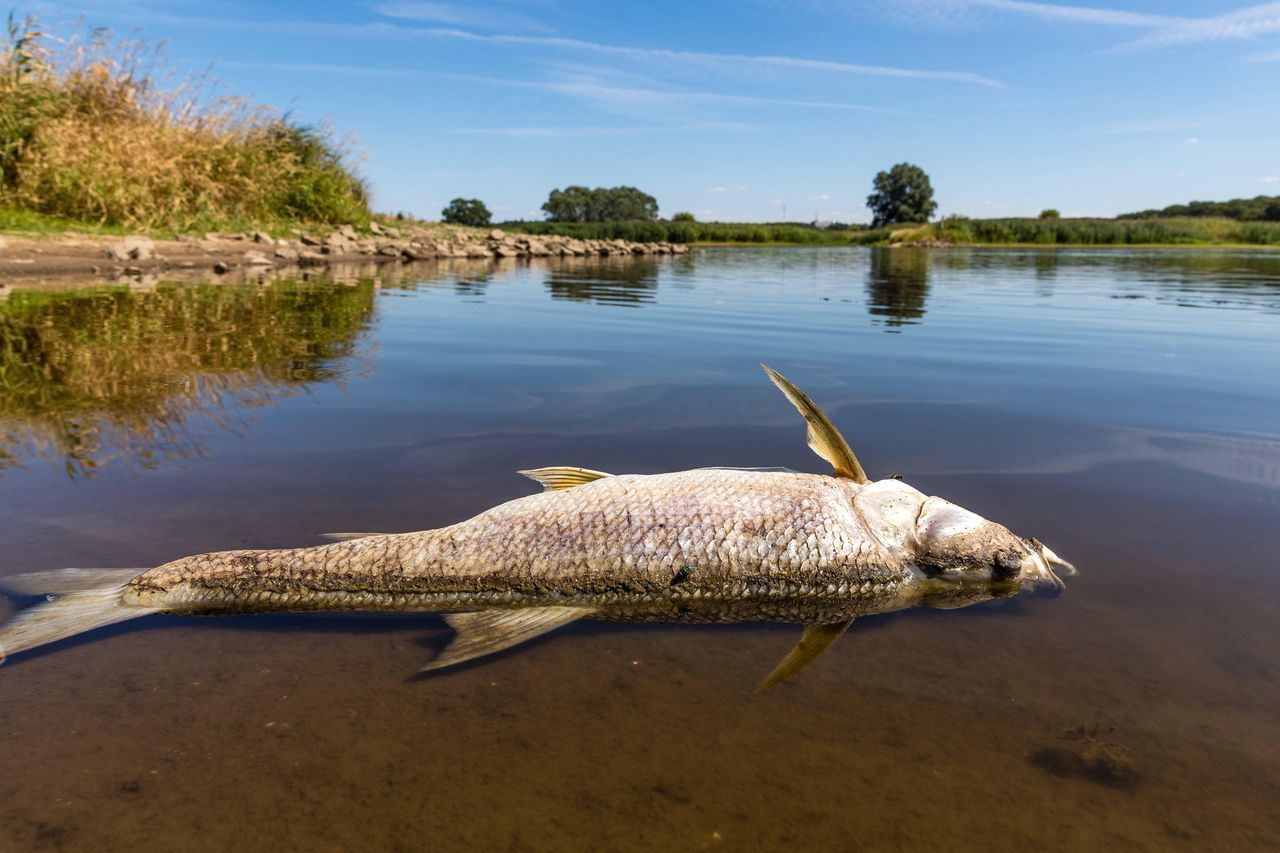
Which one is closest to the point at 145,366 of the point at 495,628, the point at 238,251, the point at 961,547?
the point at 495,628

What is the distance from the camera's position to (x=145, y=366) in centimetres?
687

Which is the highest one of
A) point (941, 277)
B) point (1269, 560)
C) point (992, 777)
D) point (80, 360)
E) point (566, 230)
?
point (566, 230)

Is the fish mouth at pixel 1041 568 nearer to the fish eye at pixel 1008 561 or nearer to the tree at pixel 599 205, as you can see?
the fish eye at pixel 1008 561

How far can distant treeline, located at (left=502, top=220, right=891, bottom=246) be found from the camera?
58344 mm

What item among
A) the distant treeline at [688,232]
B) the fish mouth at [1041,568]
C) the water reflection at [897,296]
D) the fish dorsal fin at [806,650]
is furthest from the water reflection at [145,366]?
the distant treeline at [688,232]

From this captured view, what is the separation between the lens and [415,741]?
2393 mm

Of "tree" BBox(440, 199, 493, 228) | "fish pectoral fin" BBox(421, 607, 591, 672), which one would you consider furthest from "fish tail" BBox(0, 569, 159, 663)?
"tree" BBox(440, 199, 493, 228)

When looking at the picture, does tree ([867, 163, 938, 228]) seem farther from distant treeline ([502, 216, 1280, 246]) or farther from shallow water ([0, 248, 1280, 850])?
shallow water ([0, 248, 1280, 850])

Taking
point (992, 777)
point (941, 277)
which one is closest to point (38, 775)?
point (992, 777)

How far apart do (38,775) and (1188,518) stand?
193 inches

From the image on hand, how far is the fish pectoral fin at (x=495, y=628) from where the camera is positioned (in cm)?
276

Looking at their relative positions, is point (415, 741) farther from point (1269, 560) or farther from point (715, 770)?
point (1269, 560)

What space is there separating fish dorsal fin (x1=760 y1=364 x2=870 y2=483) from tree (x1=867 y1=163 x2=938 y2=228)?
389 feet

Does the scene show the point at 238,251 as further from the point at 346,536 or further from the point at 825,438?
the point at 825,438
